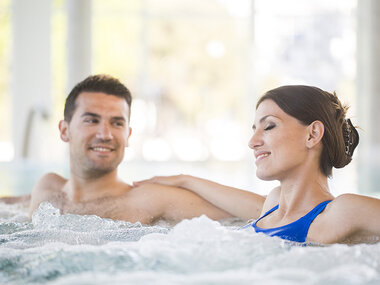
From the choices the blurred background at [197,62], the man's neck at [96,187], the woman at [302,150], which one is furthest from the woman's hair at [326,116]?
the blurred background at [197,62]

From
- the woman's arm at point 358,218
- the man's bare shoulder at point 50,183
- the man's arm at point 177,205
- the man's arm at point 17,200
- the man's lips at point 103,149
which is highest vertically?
the man's lips at point 103,149

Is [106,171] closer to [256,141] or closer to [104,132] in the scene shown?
[104,132]

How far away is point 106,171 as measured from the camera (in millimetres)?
2922

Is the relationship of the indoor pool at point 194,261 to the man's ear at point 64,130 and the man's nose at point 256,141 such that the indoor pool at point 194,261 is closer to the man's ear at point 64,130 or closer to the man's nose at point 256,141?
the man's nose at point 256,141

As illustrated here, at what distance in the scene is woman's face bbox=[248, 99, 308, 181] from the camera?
80.0 inches

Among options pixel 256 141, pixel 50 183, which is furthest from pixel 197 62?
pixel 256 141

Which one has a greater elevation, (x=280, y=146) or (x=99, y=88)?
(x=99, y=88)

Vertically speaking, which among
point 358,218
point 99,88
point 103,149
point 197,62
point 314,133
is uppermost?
point 197,62

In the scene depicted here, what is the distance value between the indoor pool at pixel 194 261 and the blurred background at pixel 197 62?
8319 millimetres

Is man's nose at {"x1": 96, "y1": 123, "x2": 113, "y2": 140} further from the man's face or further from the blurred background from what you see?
the blurred background

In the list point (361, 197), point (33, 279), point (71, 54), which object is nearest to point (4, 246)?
→ point (33, 279)

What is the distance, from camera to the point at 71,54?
928 centimetres

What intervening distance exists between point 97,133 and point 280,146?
3.82 ft

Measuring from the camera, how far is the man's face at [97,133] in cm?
284
